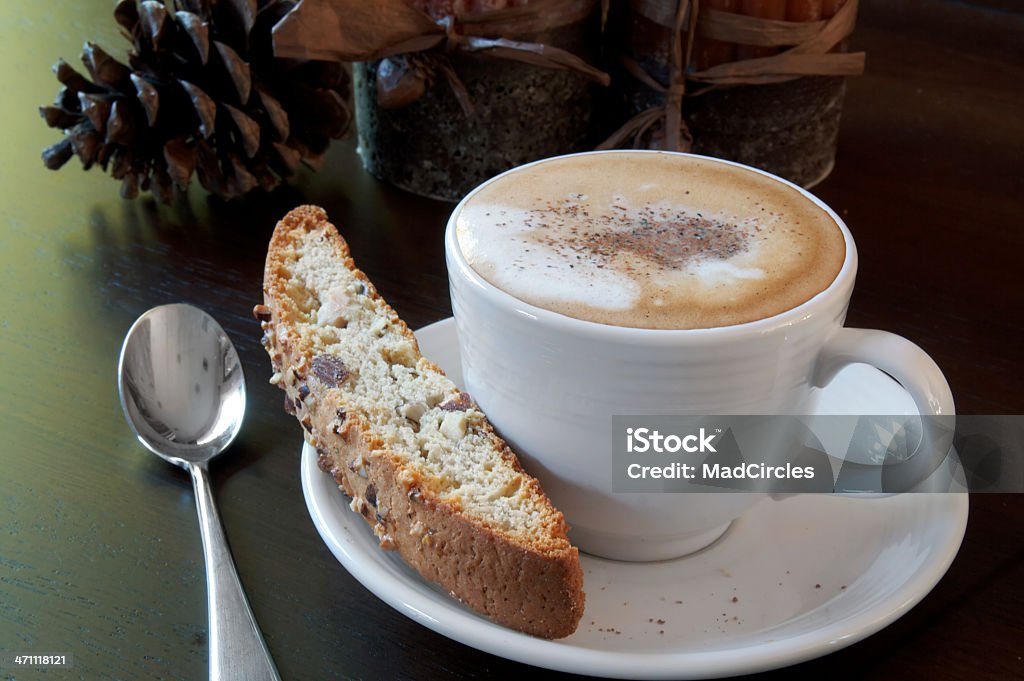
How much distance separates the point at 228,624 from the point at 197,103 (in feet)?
1.87

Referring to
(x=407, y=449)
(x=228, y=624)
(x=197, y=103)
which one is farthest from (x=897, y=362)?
(x=197, y=103)

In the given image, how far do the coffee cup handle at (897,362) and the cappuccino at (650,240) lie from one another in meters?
0.04

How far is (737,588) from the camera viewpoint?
23.2 inches

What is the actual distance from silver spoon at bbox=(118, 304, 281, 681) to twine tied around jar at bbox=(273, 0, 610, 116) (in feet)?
0.96

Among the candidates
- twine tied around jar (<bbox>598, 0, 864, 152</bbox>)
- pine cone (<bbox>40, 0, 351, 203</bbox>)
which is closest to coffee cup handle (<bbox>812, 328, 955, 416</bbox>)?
twine tied around jar (<bbox>598, 0, 864, 152</bbox>)

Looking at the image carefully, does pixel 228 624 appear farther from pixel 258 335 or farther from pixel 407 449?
pixel 258 335

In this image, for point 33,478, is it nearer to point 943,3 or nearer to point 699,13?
point 699,13

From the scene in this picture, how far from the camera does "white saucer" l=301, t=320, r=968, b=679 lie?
0.50 metres

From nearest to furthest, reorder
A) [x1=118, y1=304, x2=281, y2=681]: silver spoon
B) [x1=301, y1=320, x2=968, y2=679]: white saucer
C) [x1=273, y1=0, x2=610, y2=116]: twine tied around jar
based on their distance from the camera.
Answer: [x1=301, y1=320, x2=968, y2=679]: white saucer → [x1=118, y1=304, x2=281, y2=681]: silver spoon → [x1=273, y1=0, x2=610, y2=116]: twine tied around jar

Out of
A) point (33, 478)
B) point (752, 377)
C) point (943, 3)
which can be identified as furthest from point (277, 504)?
point (943, 3)

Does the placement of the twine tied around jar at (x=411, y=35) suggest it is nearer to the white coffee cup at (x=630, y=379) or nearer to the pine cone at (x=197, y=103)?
the pine cone at (x=197, y=103)

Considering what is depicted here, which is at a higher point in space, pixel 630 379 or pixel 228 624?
pixel 630 379

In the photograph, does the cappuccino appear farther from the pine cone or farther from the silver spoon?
the pine cone

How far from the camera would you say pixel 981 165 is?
1137 millimetres
